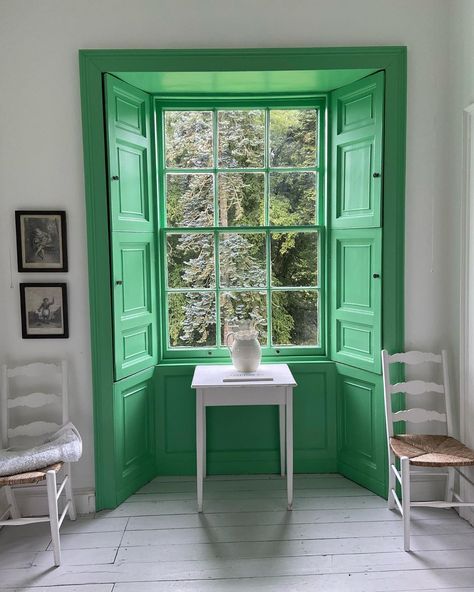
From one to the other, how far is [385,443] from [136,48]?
109 inches

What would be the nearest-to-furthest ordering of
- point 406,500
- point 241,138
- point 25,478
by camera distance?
point 25,478, point 406,500, point 241,138

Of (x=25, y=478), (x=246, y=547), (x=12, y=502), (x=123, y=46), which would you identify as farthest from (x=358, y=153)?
(x=12, y=502)

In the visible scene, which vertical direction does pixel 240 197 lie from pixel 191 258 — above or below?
above

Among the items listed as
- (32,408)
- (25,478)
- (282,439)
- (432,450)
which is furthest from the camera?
Answer: (282,439)

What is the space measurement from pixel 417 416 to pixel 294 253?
1.34 m

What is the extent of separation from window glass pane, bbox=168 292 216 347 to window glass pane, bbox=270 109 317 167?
3.44 ft

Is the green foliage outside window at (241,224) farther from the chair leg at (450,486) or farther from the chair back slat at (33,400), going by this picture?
the chair leg at (450,486)

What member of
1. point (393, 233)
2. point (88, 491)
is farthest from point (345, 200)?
point (88, 491)

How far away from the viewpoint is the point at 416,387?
346cm

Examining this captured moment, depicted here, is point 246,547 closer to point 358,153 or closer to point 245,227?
point 245,227

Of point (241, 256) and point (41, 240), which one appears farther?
point (241, 256)

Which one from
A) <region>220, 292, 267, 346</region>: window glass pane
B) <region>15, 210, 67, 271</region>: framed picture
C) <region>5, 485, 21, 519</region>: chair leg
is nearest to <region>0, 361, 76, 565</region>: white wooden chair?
<region>5, 485, 21, 519</region>: chair leg

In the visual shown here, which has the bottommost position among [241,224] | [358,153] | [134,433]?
[134,433]

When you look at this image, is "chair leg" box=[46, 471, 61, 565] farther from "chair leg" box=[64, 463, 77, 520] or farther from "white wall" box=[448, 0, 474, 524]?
"white wall" box=[448, 0, 474, 524]
